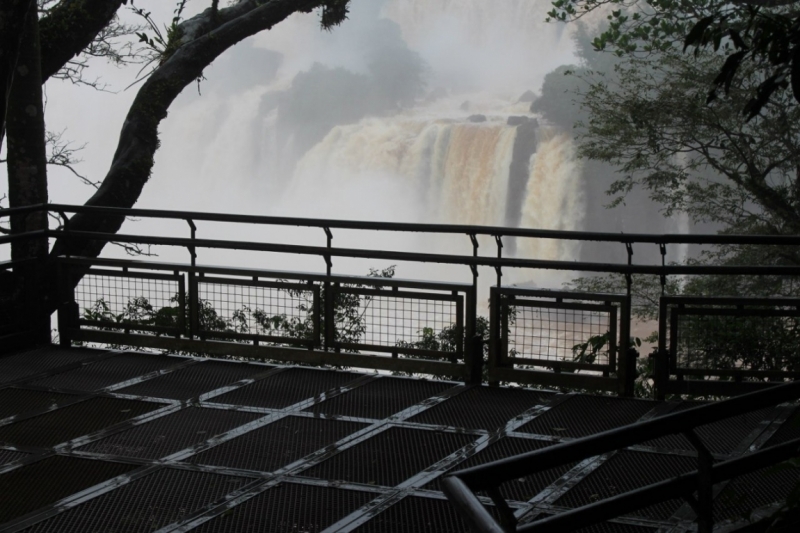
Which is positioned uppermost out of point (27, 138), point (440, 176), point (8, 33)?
point (8, 33)

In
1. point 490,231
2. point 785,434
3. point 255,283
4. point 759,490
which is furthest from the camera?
point 255,283

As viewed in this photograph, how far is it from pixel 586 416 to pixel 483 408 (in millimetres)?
727

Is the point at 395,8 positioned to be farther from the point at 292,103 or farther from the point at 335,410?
the point at 335,410

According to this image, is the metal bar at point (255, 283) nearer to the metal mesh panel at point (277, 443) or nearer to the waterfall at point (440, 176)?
the metal mesh panel at point (277, 443)

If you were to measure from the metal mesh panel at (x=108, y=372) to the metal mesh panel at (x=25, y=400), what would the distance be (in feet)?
0.66

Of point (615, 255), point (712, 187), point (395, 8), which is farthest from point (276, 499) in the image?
point (395, 8)

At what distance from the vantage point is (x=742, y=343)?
720cm

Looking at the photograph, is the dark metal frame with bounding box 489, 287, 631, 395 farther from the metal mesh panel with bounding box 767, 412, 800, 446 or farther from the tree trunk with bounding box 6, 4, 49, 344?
the tree trunk with bounding box 6, 4, 49, 344

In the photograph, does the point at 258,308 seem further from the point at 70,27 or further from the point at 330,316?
the point at 70,27

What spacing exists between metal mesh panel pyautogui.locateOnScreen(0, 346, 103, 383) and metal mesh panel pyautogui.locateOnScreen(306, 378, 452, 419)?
8.57ft

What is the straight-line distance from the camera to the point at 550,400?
701cm

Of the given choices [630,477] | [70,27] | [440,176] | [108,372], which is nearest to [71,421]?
[108,372]

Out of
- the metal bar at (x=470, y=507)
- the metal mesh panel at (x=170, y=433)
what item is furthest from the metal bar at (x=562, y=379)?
the metal bar at (x=470, y=507)

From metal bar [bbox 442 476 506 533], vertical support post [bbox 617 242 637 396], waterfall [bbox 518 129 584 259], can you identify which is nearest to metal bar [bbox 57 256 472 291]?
vertical support post [bbox 617 242 637 396]
